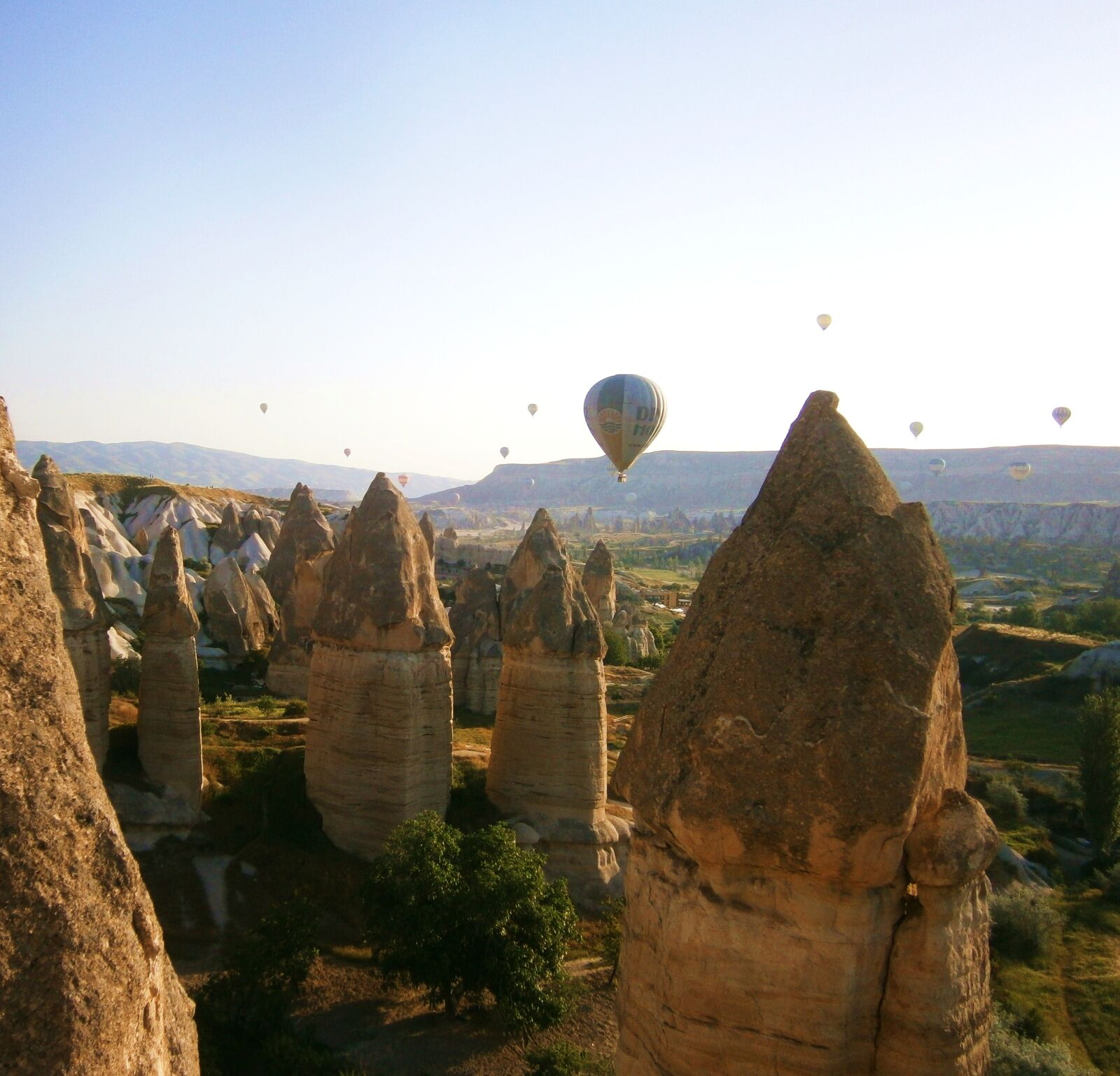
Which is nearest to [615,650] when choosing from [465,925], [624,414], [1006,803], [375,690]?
[624,414]

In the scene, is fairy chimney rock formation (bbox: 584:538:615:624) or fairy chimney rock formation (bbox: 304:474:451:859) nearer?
fairy chimney rock formation (bbox: 304:474:451:859)

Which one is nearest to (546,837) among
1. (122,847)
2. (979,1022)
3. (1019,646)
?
(979,1022)

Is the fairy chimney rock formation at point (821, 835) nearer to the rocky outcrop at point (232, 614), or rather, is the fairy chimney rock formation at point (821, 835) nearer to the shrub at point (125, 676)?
the shrub at point (125, 676)

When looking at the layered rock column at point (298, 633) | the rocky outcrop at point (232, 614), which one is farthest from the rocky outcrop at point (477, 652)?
the rocky outcrop at point (232, 614)

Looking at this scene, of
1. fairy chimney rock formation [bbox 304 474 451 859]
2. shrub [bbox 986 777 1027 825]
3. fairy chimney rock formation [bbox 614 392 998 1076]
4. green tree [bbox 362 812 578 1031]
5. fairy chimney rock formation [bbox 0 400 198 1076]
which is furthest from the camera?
shrub [bbox 986 777 1027 825]

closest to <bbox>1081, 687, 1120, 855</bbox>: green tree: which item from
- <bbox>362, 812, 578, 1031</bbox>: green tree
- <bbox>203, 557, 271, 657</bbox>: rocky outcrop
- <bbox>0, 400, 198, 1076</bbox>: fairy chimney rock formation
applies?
<bbox>362, 812, 578, 1031</bbox>: green tree

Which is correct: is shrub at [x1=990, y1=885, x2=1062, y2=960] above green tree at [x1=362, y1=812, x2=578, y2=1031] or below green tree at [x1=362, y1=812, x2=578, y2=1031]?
below

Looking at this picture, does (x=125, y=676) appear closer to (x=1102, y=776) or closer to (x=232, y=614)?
(x=232, y=614)

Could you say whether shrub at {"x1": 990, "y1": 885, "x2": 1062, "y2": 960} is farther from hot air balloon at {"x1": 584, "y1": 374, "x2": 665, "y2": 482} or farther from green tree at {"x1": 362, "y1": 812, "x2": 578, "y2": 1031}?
hot air balloon at {"x1": 584, "y1": 374, "x2": 665, "y2": 482}
